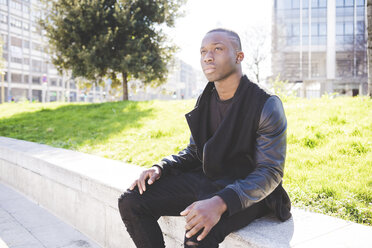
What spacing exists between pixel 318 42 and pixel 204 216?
1771 inches

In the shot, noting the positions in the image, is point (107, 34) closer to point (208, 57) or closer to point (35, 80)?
point (208, 57)

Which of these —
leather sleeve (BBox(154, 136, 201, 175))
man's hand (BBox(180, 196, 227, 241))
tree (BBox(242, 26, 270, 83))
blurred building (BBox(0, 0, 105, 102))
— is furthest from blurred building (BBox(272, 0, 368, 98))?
man's hand (BBox(180, 196, 227, 241))

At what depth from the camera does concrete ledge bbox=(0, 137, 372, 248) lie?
1.95 metres

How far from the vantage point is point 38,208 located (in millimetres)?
4527

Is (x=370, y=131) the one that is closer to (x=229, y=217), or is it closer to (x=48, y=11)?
(x=229, y=217)

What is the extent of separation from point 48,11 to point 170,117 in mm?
11455

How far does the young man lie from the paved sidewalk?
1411mm

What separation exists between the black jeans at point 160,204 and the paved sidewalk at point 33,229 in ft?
4.47

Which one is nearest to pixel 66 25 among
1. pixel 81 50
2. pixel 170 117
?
pixel 81 50

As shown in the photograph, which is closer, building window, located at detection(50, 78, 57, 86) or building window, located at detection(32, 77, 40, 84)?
building window, located at detection(32, 77, 40, 84)

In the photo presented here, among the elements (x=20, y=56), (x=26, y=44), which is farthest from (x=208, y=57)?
(x=26, y=44)

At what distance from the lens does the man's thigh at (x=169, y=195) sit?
233 cm

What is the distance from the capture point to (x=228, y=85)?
91.5 inches

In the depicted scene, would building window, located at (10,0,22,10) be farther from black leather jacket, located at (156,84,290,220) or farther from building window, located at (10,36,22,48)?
black leather jacket, located at (156,84,290,220)
